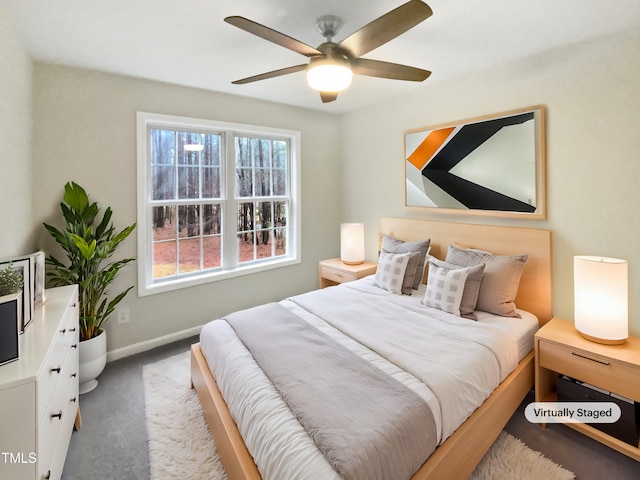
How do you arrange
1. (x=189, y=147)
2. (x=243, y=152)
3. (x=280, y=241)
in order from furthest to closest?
(x=280, y=241) → (x=243, y=152) → (x=189, y=147)

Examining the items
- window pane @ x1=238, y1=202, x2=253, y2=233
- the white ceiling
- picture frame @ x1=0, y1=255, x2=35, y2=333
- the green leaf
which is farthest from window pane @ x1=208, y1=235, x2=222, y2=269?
picture frame @ x1=0, y1=255, x2=35, y2=333

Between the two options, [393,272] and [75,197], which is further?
[393,272]

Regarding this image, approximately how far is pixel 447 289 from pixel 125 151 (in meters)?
3.02

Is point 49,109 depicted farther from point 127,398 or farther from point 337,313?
point 337,313

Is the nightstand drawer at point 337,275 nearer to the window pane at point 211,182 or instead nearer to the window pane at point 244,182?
the window pane at point 244,182

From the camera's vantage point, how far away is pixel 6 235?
1.86 metres

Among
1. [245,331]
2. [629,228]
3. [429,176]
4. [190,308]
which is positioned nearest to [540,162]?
[629,228]

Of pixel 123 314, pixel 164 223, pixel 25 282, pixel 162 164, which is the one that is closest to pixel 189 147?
pixel 162 164

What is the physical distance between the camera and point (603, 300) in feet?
6.37

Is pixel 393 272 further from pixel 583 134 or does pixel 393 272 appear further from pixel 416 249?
pixel 583 134

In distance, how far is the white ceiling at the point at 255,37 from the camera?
1.81 metres

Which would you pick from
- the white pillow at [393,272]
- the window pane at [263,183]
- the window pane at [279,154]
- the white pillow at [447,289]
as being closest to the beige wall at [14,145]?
the window pane at [263,183]

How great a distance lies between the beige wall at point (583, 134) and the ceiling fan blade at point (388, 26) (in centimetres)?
161

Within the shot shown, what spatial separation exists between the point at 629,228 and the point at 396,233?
1.91 metres
